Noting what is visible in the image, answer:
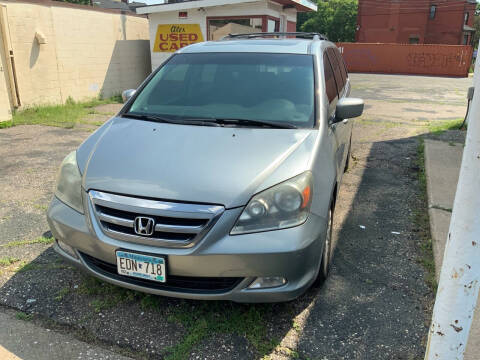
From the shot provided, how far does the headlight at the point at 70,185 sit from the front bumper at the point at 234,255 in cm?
11

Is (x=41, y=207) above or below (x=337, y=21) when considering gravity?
below

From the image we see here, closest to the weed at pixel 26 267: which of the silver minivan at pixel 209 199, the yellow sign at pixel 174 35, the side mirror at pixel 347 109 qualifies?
the silver minivan at pixel 209 199

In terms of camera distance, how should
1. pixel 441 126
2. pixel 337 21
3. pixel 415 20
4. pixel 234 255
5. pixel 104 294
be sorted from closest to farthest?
1. pixel 234 255
2. pixel 104 294
3. pixel 441 126
4. pixel 415 20
5. pixel 337 21

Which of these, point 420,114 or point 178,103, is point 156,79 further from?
point 420,114

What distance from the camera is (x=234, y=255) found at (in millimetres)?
2240

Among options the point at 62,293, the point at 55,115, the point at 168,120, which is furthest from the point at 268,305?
the point at 55,115

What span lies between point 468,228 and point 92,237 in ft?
6.45

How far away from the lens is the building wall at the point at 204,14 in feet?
43.9

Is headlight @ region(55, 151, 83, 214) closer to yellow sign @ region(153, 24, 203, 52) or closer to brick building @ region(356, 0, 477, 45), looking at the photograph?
yellow sign @ region(153, 24, 203, 52)

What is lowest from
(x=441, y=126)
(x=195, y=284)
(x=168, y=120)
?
(x=441, y=126)

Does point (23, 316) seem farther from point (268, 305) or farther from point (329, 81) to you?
point (329, 81)

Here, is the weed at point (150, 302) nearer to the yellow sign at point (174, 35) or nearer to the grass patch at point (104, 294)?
the grass patch at point (104, 294)

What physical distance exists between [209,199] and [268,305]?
0.97 metres

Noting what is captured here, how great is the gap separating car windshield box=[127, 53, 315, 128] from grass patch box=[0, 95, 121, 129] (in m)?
5.68
